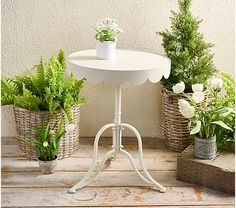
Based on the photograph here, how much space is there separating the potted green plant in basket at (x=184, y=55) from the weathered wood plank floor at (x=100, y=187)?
0.34 metres

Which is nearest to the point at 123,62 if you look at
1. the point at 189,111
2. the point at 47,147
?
the point at 189,111

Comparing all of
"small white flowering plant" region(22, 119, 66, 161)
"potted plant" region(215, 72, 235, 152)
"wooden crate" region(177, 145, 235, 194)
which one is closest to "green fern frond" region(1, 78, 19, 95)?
"small white flowering plant" region(22, 119, 66, 161)

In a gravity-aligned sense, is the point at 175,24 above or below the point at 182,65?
above

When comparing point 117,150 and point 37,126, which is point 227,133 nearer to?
point 117,150

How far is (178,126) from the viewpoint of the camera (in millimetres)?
3059

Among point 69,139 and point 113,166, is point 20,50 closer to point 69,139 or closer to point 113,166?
point 69,139

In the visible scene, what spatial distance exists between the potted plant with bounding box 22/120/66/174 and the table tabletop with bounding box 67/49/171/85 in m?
0.44

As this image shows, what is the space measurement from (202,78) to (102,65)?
2.58 feet

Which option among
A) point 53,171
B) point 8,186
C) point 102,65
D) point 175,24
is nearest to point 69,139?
point 53,171

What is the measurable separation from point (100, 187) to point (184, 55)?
3.02ft

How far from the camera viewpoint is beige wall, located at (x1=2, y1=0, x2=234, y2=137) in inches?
124

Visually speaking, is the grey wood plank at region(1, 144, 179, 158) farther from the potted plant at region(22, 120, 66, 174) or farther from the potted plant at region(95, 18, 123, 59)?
the potted plant at region(95, 18, 123, 59)

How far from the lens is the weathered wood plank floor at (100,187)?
8.11ft

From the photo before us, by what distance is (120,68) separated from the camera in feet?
7.79
